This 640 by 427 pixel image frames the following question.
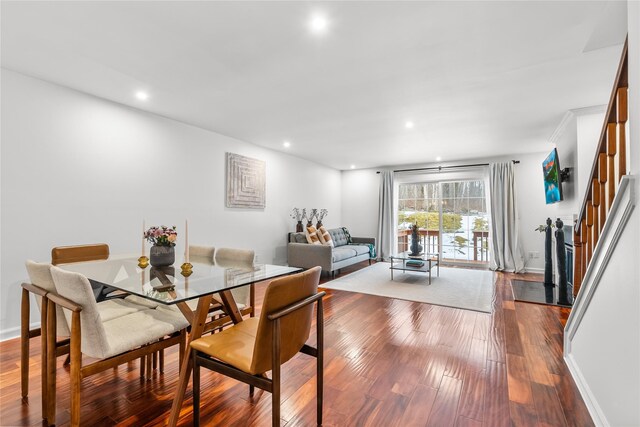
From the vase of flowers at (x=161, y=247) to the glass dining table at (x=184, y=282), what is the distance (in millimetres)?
74

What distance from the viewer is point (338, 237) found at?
21.5ft

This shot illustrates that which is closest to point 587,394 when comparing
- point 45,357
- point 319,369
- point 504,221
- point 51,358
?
point 319,369

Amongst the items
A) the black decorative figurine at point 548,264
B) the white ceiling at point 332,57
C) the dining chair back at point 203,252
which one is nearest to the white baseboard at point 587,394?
the white ceiling at point 332,57

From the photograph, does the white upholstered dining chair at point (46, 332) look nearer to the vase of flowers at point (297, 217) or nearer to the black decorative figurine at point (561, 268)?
the vase of flowers at point (297, 217)

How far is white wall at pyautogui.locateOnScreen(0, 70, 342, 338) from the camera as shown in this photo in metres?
2.59

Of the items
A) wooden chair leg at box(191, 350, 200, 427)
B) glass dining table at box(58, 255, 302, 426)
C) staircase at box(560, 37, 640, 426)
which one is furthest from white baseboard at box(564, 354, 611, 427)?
wooden chair leg at box(191, 350, 200, 427)

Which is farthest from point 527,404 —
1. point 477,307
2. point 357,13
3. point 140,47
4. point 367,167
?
point 367,167

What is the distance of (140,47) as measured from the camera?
220 cm

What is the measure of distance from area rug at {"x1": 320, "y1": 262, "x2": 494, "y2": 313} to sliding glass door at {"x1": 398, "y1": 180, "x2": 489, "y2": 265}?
2.41 feet

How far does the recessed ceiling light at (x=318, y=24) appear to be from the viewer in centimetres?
186

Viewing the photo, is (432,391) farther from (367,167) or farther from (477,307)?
(367,167)

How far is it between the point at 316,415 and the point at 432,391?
2.48 feet

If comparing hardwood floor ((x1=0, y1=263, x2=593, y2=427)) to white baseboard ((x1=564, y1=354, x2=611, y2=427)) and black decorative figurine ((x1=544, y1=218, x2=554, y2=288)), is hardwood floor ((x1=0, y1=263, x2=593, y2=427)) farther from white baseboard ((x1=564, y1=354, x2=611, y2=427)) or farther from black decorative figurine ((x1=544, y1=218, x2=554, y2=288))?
black decorative figurine ((x1=544, y1=218, x2=554, y2=288))

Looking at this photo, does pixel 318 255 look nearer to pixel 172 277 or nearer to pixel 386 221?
pixel 386 221
